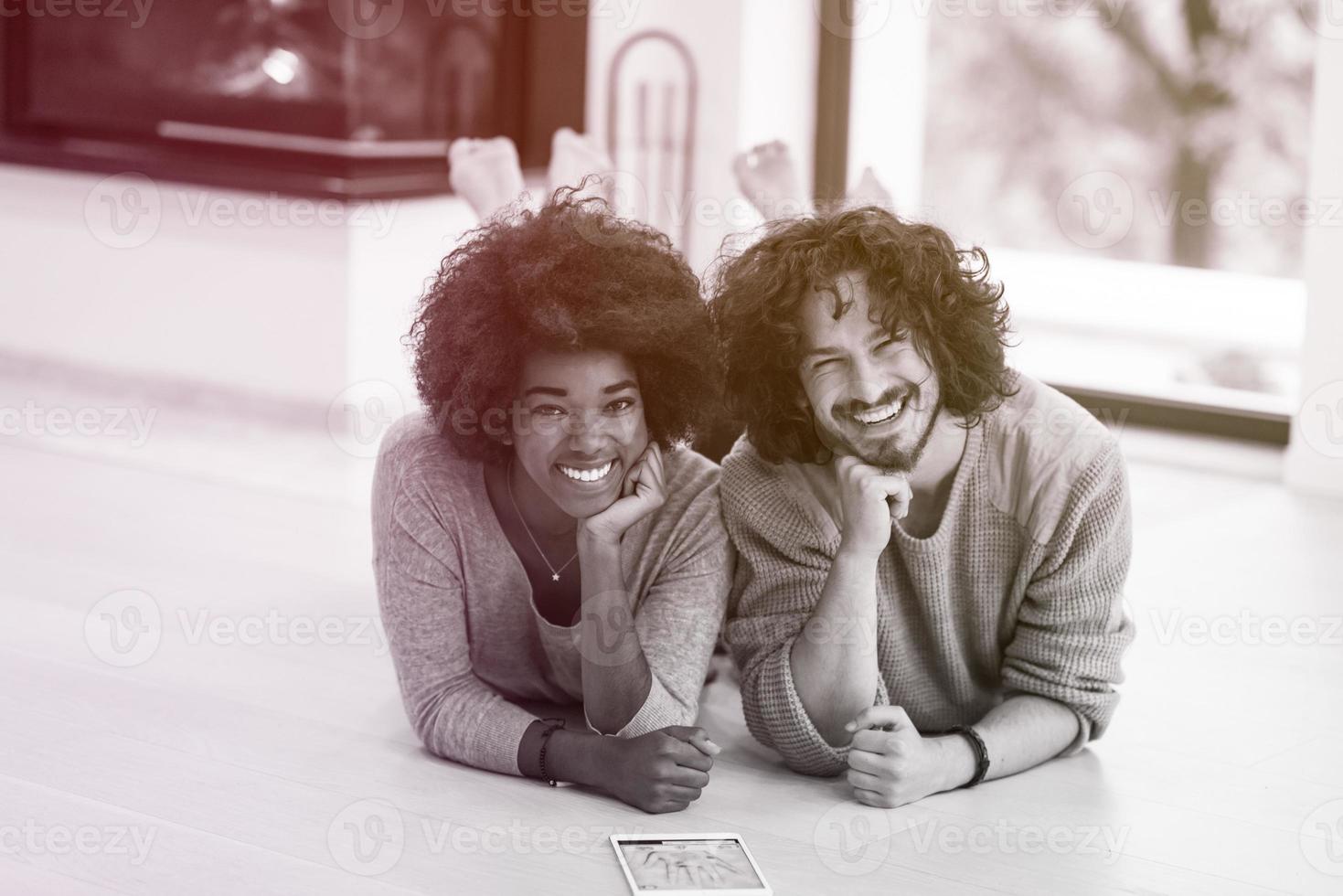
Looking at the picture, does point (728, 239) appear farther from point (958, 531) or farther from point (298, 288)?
point (298, 288)

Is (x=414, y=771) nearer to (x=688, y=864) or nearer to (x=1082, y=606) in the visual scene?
(x=688, y=864)

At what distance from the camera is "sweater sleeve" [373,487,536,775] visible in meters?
2.22

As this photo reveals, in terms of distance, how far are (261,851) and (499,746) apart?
329 millimetres

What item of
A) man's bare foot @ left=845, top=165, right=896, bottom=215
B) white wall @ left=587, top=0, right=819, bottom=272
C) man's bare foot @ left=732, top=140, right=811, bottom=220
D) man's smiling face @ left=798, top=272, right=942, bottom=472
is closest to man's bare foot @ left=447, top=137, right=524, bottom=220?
man's bare foot @ left=732, top=140, right=811, bottom=220

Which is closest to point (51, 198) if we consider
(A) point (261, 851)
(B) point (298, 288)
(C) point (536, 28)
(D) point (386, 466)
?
(B) point (298, 288)

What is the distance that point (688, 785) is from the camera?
2121 mm

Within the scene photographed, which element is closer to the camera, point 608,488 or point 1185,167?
point 608,488

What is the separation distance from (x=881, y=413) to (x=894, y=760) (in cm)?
43

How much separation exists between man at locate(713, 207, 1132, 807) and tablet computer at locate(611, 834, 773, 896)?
228 millimetres

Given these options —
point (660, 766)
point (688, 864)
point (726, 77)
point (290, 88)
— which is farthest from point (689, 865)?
point (726, 77)

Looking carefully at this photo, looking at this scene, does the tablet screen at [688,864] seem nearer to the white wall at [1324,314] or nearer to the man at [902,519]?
the man at [902,519]

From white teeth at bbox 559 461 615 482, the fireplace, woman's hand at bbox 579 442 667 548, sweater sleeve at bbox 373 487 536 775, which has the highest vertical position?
the fireplace

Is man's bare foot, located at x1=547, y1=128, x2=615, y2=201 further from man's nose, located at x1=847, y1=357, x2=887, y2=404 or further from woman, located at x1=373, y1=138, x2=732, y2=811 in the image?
man's nose, located at x1=847, y1=357, x2=887, y2=404

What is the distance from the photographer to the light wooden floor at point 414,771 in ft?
6.65
